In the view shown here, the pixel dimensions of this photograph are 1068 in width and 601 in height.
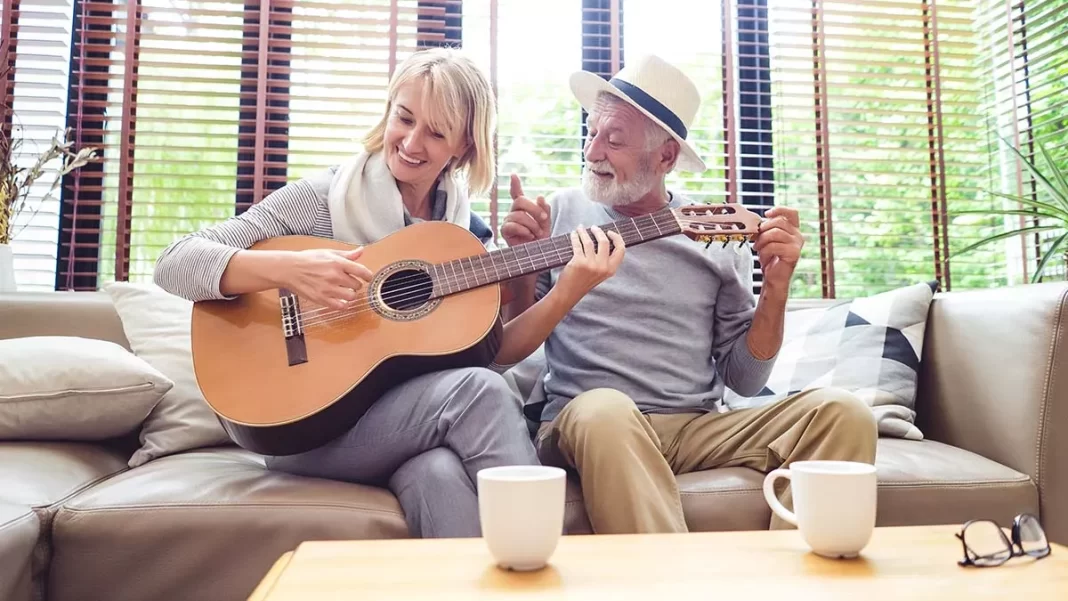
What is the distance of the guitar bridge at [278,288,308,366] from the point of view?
1.29 m

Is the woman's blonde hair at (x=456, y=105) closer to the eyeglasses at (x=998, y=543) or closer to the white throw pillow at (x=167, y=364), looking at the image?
the white throw pillow at (x=167, y=364)

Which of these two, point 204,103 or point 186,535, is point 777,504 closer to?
point 186,535

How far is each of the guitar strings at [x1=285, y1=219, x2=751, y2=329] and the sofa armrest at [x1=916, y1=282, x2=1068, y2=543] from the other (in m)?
0.60

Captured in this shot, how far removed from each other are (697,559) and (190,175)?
2.21 metres

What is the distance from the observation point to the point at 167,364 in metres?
1.67

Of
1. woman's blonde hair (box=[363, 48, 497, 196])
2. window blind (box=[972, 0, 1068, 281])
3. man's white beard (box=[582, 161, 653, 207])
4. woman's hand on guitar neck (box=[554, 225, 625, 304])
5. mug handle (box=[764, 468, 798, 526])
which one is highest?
window blind (box=[972, 0, 1068, 281])

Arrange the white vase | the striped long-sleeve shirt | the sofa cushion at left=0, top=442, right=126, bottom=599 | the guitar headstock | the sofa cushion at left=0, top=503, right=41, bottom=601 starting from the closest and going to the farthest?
the sofa cushion at left=0, top=503, right=41, bottom=601 < the sofa cushion at left=0, top=442, right=126, bottom=599 < the striped long-sleeve shirt < the guitar headstock < the white vase

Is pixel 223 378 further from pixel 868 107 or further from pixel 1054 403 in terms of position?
pixel 868 107

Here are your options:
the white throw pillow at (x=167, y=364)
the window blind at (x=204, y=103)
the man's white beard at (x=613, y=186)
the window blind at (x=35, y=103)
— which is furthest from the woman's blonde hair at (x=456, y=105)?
the window blind at (x=35, y=103)

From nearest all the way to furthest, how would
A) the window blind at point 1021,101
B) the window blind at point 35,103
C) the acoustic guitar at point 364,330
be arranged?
the acoustic guitar at point 364,330 → the window blind at point 35,103 → the window blind at point 1021,101

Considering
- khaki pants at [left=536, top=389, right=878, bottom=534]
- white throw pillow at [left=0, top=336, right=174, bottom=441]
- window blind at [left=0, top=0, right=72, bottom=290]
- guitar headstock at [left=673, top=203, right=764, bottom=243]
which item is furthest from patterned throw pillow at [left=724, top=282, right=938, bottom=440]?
window blind at [left=0, top=0, right=72, bottom=290]

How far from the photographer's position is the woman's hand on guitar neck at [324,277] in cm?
133

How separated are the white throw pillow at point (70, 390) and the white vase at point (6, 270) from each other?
1.78 ft

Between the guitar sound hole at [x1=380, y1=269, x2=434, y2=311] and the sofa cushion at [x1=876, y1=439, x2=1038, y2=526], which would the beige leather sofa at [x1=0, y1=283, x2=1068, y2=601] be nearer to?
the sofa cushion at [x1=876, y1=439, x2=1038, y2=526]
